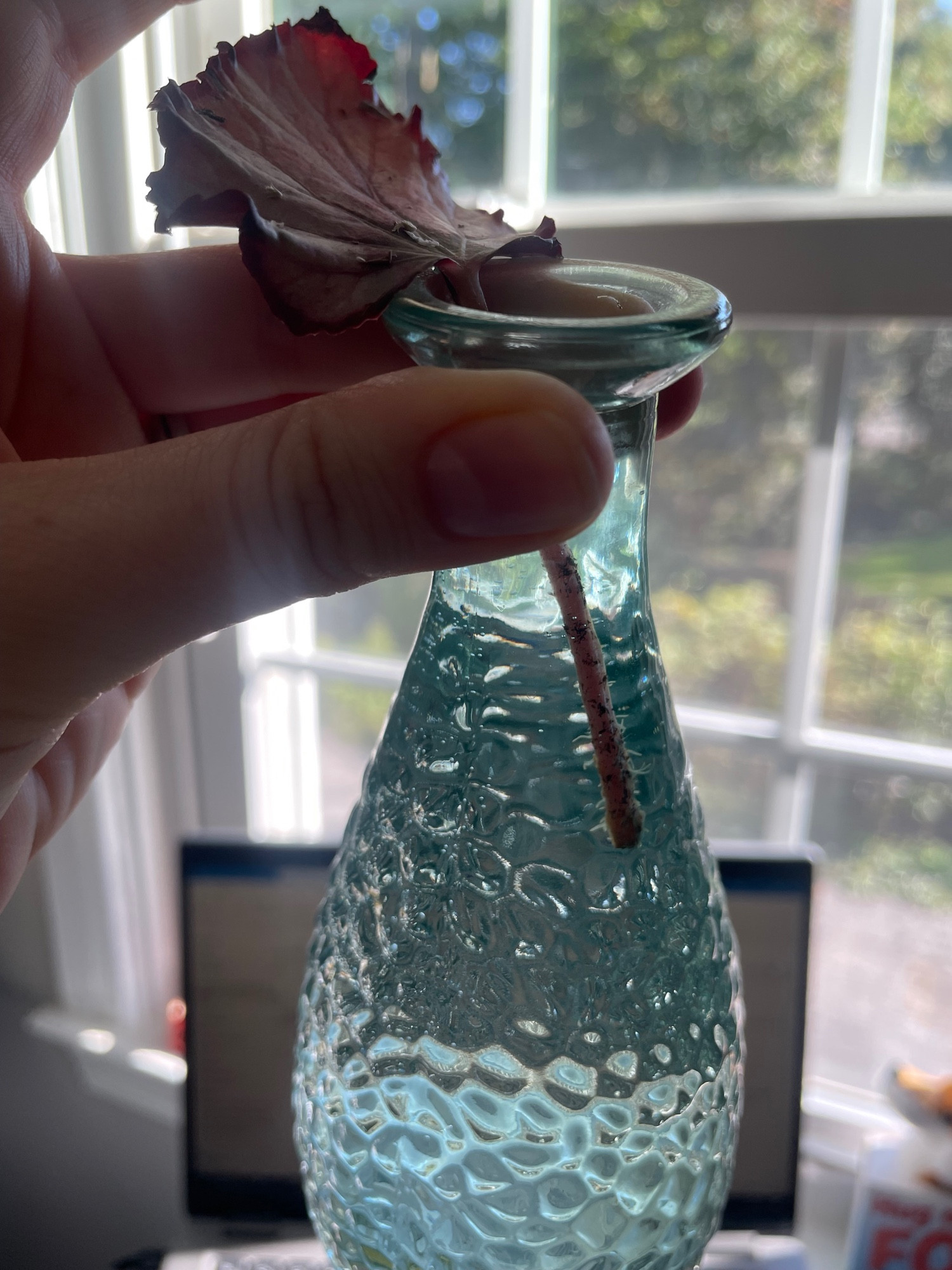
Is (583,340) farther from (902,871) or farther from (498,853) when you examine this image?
(902,871)

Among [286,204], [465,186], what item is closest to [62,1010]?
[465,186]

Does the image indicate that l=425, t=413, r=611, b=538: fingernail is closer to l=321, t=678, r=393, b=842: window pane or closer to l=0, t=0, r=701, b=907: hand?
l=0, t=0, r=701, b=907: hand

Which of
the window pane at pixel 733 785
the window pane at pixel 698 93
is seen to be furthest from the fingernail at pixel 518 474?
the window pane at pixel 733 785

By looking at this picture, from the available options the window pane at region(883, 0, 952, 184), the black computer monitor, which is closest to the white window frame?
the window pane at region(883, 0, 952, 184)

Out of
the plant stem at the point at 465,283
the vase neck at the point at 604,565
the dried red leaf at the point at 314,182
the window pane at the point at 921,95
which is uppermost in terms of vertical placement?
the window pane at the point at 921,95

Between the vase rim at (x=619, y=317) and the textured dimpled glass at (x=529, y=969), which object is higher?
the vase rim at (x=619, y=317)

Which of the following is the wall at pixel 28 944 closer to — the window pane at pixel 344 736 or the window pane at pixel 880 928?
the window pane at pixel 344 736

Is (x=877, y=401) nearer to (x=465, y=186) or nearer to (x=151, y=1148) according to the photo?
(x=465, y=186)
